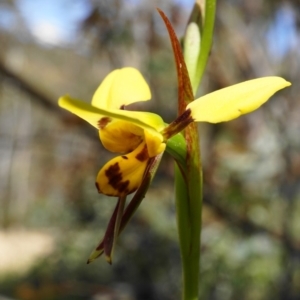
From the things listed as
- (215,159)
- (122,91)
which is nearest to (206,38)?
(122,91)

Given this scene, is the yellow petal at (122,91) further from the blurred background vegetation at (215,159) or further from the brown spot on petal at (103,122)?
the blurred background vegetation at (215,159)

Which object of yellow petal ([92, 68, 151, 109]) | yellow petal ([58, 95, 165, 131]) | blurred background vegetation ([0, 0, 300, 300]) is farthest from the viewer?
blurred background vegetation ([0, 0, 300, 300])

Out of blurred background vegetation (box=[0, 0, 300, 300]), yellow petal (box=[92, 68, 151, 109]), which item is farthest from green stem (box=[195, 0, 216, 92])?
blurred background vegetation (box=[0, 0, 300, 300])

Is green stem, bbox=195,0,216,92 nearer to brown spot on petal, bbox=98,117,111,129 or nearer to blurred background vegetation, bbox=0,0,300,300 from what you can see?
brown spot on petal, bbox=98,117,111,129

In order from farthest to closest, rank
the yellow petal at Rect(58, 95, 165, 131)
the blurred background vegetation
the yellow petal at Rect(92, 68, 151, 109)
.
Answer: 1. the blurred background vegetation
2. the yellow petal at Rect(92, 68, 151, 109)
3. the yellow petal at Rect(58, 95, 165, 131)

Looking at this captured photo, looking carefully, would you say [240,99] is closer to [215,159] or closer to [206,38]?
[206,38]
